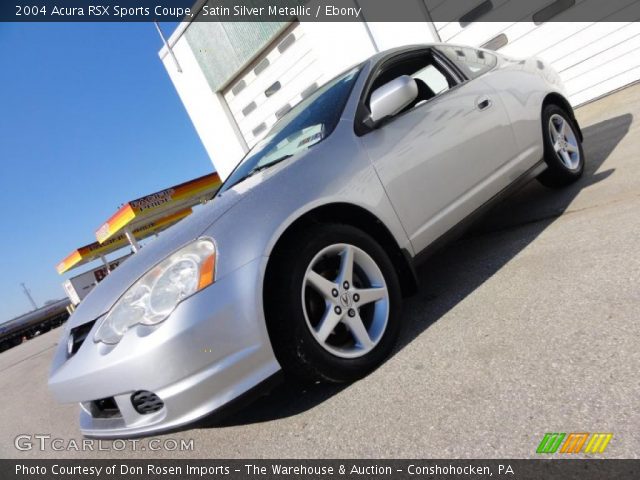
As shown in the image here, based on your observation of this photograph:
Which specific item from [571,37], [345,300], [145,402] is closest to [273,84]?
[571,37]

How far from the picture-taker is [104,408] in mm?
2045

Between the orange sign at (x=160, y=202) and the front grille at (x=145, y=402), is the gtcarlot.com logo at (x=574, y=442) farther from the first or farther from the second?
the orange sign at (x=160, y=202)

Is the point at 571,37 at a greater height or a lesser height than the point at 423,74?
lesser

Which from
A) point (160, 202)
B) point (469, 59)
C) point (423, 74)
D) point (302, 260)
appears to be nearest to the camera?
point (302, 260)

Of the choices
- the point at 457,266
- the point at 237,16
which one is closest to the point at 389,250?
the point at 457,266

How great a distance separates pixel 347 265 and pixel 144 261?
3.14ft

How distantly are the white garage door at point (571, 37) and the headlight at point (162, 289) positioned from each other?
23.5ft

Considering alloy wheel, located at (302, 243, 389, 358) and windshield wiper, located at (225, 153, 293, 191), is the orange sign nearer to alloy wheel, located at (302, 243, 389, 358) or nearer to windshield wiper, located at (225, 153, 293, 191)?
windshield wiper, located at (225, 153, 293, 191)

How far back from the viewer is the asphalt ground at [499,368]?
149cm

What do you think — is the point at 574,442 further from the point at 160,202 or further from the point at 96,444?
the point at 160,202
